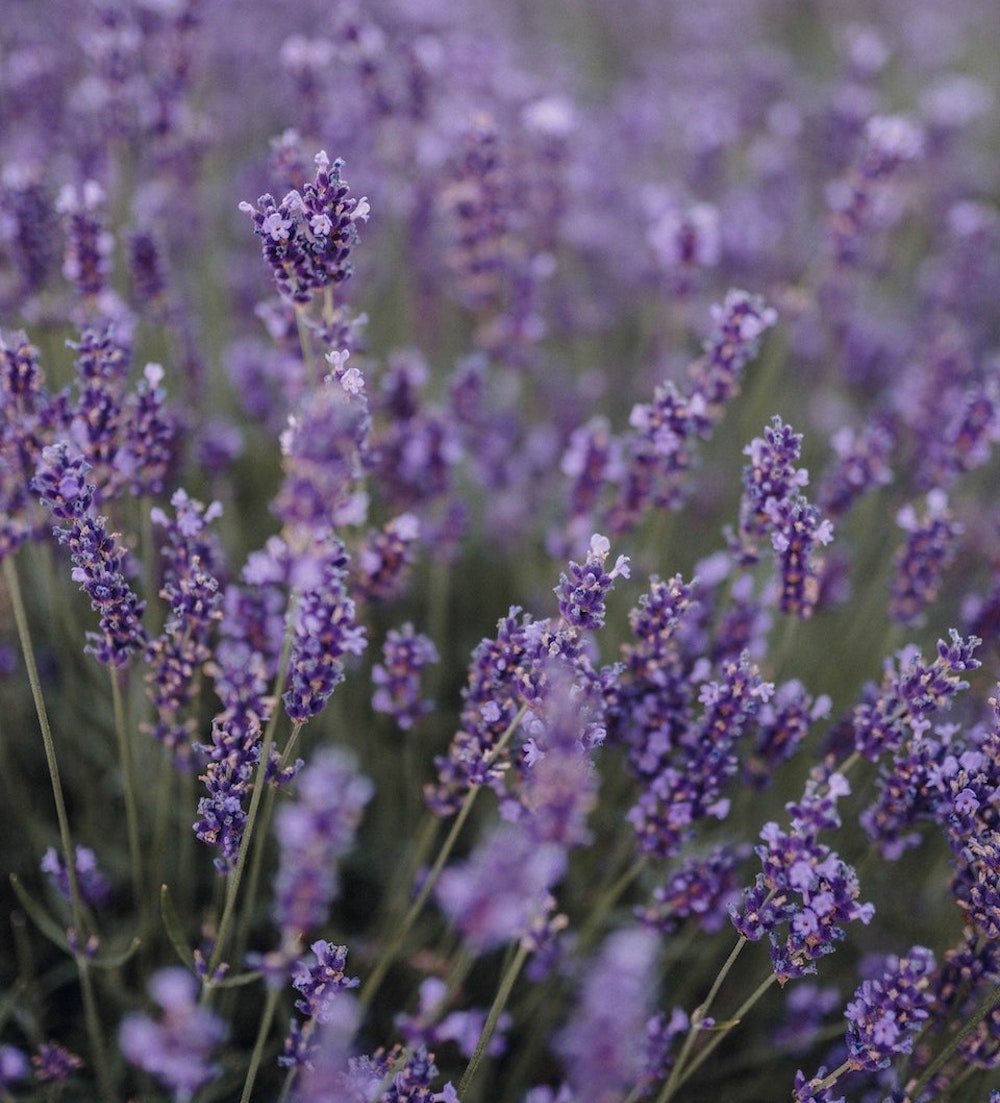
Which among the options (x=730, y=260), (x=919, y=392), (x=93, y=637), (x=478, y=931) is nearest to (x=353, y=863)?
(x=93, y=637)

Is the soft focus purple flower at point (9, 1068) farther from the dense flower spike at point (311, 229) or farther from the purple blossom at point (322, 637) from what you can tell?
the dense flower spike at point (311, 229)

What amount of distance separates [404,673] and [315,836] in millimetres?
800

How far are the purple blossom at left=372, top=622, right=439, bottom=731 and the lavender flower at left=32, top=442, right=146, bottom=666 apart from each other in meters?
0.44

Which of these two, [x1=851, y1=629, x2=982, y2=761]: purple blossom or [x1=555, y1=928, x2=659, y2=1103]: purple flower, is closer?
[x1=555, y1=928, x2=659, y2=1103]: purple flower

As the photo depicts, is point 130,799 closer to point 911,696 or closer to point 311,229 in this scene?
point 311,229

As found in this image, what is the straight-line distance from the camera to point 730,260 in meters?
3.75

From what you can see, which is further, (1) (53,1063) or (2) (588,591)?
(1) (53,1063)

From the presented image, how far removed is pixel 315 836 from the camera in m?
1.06

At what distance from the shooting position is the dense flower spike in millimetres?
1523

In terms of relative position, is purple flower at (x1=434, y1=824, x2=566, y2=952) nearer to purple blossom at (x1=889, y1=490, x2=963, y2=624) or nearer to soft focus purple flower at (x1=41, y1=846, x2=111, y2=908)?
soft focus purple flower at (x1=41, y1=846, x2=111, y2=908)

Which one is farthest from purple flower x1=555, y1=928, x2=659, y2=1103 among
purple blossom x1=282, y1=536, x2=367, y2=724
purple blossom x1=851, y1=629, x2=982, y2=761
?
purple blossom x1=851, y1=629, x2=982, y2=761

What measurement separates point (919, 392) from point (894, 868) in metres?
1.28

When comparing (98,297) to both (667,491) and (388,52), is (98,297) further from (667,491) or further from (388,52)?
(388,52)

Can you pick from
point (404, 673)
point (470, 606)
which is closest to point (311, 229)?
point (404, 673)
